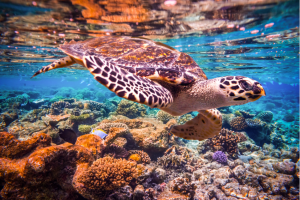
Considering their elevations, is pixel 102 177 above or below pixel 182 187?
above

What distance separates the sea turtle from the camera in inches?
79.3

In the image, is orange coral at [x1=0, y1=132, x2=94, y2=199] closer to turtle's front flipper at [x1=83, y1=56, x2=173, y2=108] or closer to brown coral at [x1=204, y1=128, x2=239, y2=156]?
turtle's front flipper at [x1=83, y1=56, x2=173, y2=108]

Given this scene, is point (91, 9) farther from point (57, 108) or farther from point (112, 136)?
point (57, 108)

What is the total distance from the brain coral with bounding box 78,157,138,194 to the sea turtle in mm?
1780

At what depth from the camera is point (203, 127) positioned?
13.0ft

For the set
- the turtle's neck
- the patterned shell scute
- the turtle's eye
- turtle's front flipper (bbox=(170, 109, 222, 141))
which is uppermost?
the patterned shell scute

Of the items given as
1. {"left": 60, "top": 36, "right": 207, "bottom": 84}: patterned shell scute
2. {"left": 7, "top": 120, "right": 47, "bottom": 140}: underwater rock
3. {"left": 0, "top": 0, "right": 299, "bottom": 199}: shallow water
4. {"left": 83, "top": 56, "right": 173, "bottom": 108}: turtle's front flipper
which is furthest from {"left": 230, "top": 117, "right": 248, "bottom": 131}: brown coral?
{"left": 7, "top": 120, "right": 47, "bottom": 140}: underwater rock

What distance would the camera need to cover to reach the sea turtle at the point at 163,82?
79.3 inches

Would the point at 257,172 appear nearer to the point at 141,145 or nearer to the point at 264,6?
the point at 141,145

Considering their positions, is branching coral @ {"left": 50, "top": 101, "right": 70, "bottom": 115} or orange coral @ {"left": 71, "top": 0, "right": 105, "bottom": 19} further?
branching coral @ {"left": 50, "top": 101, "right": 70, "bottom": 115}

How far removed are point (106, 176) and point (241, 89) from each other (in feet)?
10.5

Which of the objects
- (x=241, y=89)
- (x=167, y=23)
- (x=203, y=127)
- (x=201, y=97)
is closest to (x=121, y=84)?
(x=201, y=97)

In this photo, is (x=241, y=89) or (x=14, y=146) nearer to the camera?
(x=241, y=89)

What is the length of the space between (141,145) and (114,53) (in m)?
3.50
